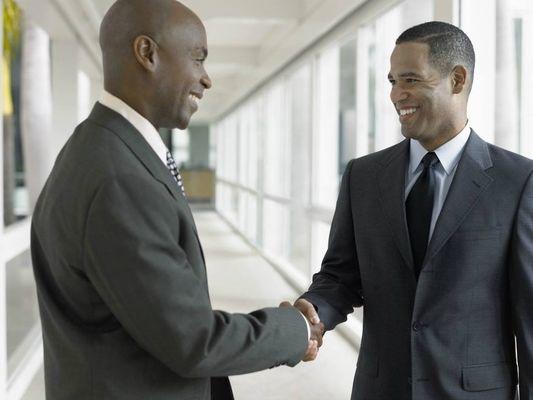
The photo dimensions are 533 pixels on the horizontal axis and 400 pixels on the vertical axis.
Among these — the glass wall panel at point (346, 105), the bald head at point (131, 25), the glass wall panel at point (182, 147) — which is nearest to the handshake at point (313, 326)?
the bald head at point (131, 25)

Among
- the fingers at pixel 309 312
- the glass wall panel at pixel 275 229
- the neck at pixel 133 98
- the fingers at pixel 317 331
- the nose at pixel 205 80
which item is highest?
the nose at pixel 205 80

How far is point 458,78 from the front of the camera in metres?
1.84

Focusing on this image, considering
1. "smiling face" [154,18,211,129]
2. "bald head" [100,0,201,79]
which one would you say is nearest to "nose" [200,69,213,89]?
"smiling face" [154,18,211,129]

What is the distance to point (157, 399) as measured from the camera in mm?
1373

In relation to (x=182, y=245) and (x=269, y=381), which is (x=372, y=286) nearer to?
(x=182, y=245)

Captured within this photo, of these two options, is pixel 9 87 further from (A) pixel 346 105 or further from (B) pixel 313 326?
(B) pixel 313 326

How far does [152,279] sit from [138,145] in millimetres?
284

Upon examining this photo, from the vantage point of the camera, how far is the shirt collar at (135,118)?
139 cm

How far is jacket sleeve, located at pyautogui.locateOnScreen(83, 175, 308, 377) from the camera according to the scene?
4.06ft

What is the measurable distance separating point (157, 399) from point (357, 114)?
434 centimetres

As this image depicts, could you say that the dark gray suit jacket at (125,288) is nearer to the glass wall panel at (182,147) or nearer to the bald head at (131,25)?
the bald head at (131,25)

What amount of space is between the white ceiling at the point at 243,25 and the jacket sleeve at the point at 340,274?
9.99 ft

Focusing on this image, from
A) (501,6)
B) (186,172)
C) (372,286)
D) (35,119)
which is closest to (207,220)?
(186,172)

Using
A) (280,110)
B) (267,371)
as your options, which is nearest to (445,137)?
(267,371)
